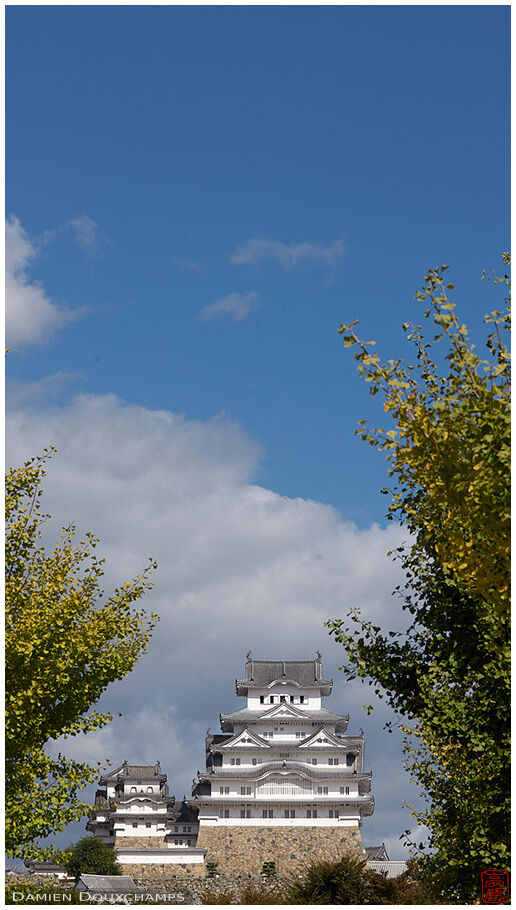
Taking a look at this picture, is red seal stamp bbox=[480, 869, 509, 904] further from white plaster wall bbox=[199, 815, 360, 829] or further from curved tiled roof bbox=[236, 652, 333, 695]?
curved tiled roof bbox=[236, 652, 333, 695]

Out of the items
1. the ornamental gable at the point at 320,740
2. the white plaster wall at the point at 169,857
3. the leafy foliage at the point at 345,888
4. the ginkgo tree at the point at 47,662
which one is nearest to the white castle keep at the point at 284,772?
the ornamental gable at the point at 320,740

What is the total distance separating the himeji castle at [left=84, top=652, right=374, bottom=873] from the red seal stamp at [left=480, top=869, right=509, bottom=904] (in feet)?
129

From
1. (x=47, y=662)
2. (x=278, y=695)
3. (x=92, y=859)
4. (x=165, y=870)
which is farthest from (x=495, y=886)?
(x=278, y=695)

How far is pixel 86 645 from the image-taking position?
11.7 m

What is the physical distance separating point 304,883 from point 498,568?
19.9 meters

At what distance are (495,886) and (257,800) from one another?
41174 millimetres

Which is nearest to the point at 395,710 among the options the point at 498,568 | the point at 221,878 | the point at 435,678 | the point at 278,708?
the point at 435,678

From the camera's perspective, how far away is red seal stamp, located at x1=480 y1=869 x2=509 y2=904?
10633 mm

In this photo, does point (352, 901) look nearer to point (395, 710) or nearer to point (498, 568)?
point (395, 710)

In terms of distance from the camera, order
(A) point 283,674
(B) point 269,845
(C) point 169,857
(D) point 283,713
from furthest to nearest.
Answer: (A) point 283,674
(D) point 283,713
(B) point 269,845
(C) point 169,857

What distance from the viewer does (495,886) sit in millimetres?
10727

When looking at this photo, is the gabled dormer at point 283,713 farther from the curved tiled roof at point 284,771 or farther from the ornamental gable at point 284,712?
the curved tiled roof at point 284,771

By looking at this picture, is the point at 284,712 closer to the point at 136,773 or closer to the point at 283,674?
the point at 283,674

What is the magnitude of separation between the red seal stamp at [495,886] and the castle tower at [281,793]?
38.1m
